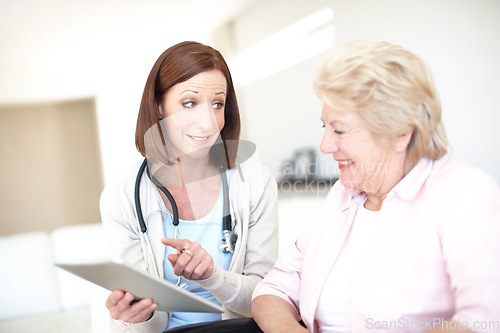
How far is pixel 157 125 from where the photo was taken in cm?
121

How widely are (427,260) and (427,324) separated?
12 cm

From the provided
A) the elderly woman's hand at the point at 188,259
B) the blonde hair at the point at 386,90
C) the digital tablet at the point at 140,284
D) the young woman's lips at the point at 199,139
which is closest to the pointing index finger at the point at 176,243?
the elderly woman's hand at the point at 188,259

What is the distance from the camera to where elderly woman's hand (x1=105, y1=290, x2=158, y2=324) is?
919 mm

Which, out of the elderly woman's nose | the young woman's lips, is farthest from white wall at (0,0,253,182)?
the elderly woman's nose

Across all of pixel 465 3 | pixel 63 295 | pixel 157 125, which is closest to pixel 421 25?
pixel 465 3

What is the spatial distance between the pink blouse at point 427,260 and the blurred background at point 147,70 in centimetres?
60

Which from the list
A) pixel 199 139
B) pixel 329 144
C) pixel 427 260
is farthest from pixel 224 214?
pixel 427 260

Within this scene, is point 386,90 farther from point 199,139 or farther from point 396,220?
point 199,139

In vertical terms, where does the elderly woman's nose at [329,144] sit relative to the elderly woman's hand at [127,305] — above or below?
above

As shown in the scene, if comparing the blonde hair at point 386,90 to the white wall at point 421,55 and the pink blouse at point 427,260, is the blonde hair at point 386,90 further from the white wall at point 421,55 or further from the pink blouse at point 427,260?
the white wall at point 421,55

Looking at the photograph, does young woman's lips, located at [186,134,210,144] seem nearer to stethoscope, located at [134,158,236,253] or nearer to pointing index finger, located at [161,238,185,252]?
stethoscope, located at [134,158,236,253]

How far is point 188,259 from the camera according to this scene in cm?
99

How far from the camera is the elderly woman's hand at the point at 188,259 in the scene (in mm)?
979

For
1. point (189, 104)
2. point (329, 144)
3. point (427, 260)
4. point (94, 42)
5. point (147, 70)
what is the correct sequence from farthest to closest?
1. point (94, 42)
2. point (147, 70)
3. point (189, 104)
4. point (329, 144)
5. point (427, 260)
